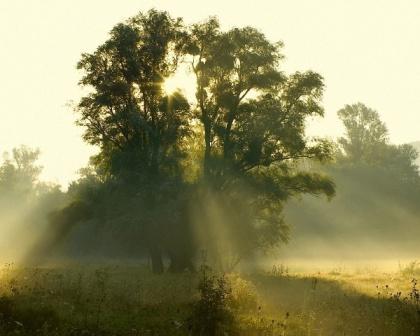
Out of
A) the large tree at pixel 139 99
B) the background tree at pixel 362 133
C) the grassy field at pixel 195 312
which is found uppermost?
the background tree at pixel 362 133

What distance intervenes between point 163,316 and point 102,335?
2247mm

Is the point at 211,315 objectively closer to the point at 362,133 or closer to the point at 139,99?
the point at 139,99

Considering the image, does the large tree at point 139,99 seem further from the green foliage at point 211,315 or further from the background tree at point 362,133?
the background tree at point 362,133

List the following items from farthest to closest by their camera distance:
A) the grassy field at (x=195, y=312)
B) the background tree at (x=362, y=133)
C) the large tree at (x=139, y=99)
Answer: the background tree at (x=362, y=133) → the large tree at (x=139, y=99) → the grassy field at (x=195, y=312)

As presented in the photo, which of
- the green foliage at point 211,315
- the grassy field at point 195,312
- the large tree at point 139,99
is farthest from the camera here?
the large tree at point 139,99

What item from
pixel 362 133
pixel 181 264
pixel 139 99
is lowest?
pixel 181 264

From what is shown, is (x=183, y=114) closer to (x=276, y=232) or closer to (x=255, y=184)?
(x=255, y=184)

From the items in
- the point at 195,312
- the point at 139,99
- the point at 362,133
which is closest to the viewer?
the point at 195,312

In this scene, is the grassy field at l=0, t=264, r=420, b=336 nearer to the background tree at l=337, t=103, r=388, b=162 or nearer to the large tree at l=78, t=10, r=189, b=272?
the large tree at l=78, t=10, r=189, b=272

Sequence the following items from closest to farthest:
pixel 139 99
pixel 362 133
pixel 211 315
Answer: pixel 211 315 < pixel 139 99 < pixel 362 133

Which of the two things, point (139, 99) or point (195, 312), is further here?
point (139, 99)

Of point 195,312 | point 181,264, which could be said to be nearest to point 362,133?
point 181,264

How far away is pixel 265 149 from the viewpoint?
2973 cm

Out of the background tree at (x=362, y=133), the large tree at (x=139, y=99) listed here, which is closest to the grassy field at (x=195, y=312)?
the large tree at (x=139, y=99)
